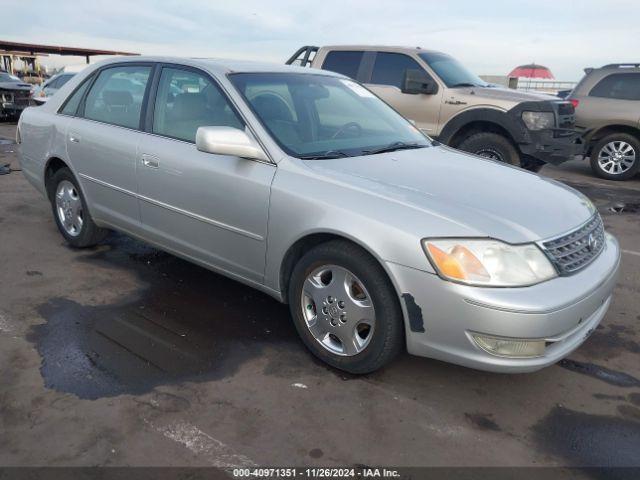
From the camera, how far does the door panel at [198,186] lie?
3281 mm

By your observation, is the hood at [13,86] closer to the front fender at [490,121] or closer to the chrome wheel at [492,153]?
the front fender at [490,121]

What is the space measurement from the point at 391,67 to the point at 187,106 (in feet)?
16.7

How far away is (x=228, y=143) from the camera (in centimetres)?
315

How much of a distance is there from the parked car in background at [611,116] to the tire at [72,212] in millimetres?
8082

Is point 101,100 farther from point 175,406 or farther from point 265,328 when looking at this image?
point 175,406

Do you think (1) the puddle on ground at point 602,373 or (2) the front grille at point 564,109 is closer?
(1) the puddle on ground at point 602,373

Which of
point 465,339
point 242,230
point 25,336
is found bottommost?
point 25,336

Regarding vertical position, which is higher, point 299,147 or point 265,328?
point 299,147

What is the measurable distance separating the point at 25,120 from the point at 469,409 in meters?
4.61

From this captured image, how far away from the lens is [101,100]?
14.7 ft

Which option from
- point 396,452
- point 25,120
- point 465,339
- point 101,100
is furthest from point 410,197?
point 25,120

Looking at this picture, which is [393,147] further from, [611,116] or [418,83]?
[611,116]

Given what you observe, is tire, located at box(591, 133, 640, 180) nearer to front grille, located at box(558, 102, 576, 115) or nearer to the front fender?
front grille, located at box(558, 102, 576, 115)

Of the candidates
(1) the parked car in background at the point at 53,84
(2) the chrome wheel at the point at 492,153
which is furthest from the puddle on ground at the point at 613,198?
(1) the parked car in background at the point at 53,84
